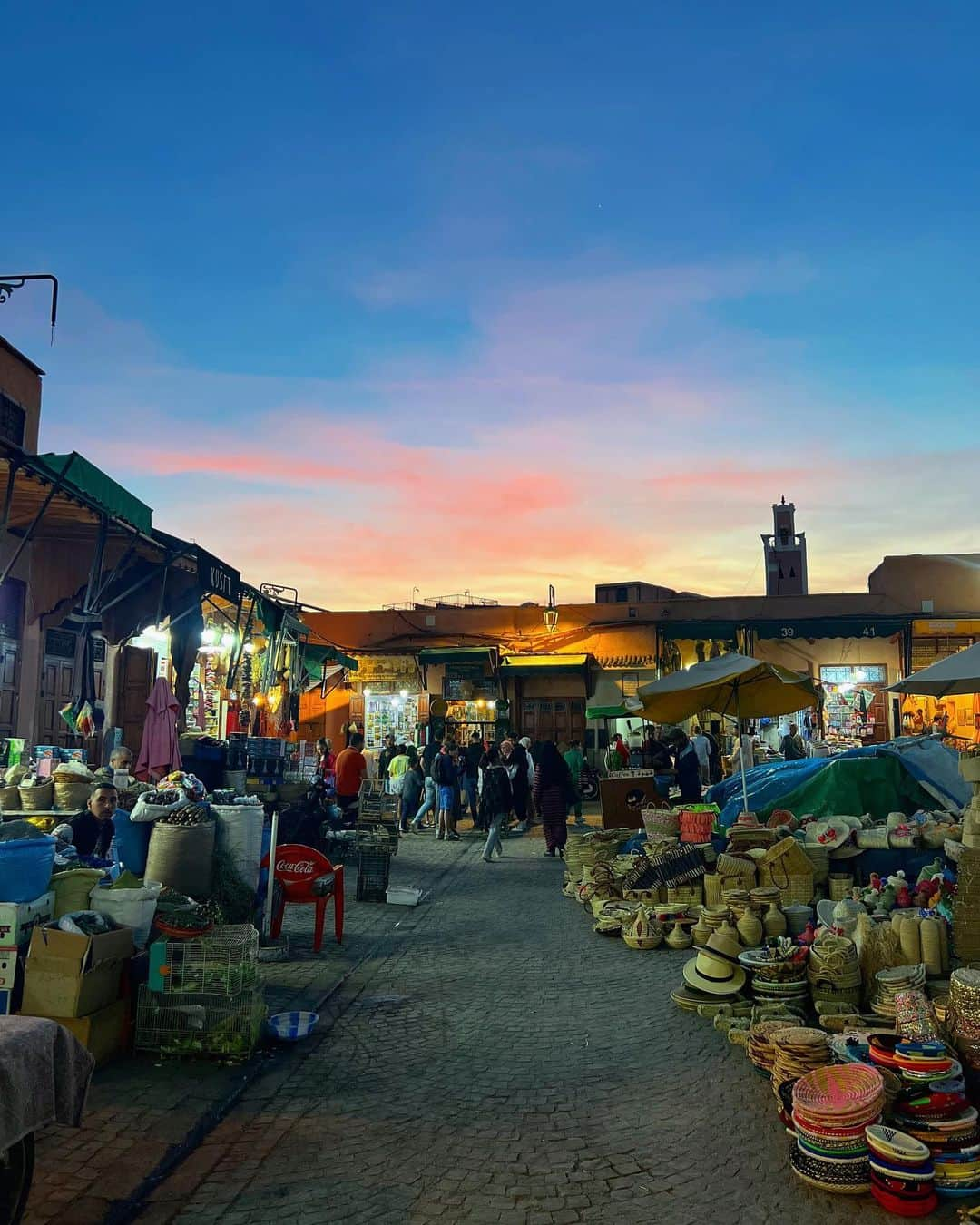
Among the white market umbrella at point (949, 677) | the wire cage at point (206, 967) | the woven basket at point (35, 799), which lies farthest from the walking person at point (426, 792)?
the wire cage at point (206, 967)

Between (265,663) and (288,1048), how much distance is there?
1027 cm

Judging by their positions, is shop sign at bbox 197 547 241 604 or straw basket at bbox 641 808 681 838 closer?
straw basket at bbox 641 808 681 838

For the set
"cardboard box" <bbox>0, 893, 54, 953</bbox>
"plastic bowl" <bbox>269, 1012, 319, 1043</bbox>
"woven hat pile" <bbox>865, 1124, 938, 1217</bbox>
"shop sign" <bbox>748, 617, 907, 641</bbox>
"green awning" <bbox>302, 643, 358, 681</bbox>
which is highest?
"shop sign" <bbox>748, 617, 907, 641</bbox>

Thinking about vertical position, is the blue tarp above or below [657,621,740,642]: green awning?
below

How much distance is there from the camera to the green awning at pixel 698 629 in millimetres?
25938

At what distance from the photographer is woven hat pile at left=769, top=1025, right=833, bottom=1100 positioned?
461 centimetres

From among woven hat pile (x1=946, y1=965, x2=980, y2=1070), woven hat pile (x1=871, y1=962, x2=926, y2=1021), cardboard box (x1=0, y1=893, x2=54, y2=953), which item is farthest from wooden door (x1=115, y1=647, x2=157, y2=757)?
woven hat pile (x1=946, y1=965, x2=980, y2=1070)

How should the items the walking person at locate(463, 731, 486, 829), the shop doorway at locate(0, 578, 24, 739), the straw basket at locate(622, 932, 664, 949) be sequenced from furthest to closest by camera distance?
the walking person at locate(463, 731, 486, 829)
the shop doorway at locate(0, 578, 24, 739)
the straw basket at locate(622, 932, 664, 949)

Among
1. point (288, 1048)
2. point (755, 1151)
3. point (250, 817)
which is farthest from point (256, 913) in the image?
point (755, 1151)

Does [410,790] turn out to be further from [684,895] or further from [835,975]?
[835,975]

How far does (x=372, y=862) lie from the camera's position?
1078 cm

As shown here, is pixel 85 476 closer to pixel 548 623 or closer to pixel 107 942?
pixel 107 942

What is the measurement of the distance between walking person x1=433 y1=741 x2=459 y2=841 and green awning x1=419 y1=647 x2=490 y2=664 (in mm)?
8017

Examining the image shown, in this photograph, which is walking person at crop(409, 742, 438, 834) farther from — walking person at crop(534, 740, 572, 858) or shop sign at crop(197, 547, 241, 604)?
shop sign at crop(197, 547, 241, 604)
